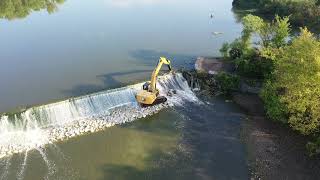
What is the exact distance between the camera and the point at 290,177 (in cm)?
2702

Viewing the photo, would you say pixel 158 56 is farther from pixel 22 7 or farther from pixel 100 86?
pixel 22 7

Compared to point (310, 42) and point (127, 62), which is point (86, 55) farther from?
point (310, 42)

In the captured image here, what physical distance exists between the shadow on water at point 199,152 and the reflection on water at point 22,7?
3502cm

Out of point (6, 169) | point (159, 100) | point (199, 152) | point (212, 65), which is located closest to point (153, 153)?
point (199, 152)

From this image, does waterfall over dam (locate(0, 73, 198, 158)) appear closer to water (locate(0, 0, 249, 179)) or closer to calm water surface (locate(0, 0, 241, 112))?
water (locate(0, 0, 249, 179))

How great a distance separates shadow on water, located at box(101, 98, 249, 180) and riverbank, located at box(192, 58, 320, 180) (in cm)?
73

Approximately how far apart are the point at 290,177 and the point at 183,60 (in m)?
21.4

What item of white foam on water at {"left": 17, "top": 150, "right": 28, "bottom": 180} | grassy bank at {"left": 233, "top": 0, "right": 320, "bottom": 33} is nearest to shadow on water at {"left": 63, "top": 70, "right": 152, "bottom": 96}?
white foam on water at {"left": 17, "top": 150, "right": 28, "bottom": 180}

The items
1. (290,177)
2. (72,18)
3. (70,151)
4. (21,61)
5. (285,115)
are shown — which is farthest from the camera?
(72,18)

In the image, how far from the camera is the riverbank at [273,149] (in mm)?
27438

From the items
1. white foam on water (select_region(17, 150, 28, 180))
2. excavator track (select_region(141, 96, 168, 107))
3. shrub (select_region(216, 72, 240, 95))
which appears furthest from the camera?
shrub (select_region(216, 72, 240, 95))

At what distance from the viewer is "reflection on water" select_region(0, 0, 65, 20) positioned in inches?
2357

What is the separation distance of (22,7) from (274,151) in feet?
152

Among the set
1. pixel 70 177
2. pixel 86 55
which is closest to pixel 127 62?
pixel 86 55
